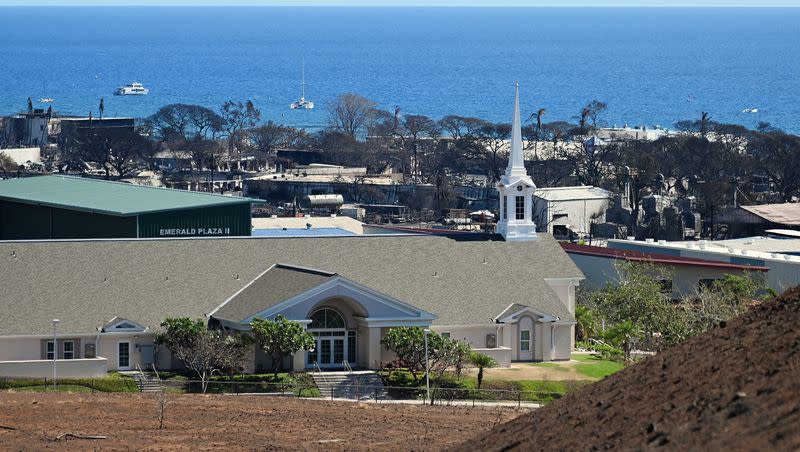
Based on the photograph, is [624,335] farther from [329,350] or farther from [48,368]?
[48,368]

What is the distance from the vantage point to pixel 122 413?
4684cm

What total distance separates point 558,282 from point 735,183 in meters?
61.3

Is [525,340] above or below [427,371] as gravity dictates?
above

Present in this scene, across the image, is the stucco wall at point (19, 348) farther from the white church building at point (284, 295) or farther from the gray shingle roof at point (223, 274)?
the gray shingle roof at point (223, 274)

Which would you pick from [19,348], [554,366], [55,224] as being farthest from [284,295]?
[55,224]

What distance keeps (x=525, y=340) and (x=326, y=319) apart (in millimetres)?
6569

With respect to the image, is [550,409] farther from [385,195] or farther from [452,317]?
[385,195]

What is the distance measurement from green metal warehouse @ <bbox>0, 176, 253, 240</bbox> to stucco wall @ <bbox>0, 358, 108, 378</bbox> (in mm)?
12638

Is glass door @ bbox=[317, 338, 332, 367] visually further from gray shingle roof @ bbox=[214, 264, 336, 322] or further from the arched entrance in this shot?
gray shingle roof @ bbox=[214, 264, 336, 322]

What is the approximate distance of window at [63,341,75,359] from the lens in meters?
56.4

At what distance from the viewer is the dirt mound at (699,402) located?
1037 inches

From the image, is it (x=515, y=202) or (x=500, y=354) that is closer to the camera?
(x=500, y=354)

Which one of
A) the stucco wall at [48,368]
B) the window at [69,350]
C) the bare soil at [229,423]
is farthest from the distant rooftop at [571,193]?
the bare soil at [229,423]

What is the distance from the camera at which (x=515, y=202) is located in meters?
Answer: 67.9
